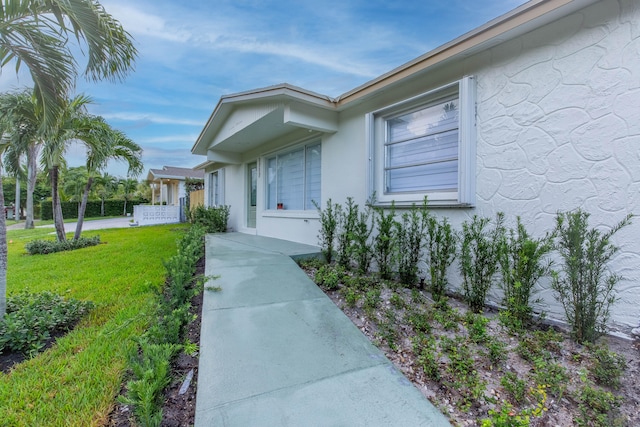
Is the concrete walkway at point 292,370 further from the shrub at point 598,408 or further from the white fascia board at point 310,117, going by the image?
the white fascia board at point 310,117

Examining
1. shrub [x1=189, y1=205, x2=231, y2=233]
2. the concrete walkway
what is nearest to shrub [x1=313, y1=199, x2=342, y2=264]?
the concrete walkway

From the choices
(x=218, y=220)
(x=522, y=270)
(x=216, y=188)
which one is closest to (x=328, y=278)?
(x=522, y=270)

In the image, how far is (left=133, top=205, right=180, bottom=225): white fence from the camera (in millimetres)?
16578

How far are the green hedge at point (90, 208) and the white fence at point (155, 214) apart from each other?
1381 cm

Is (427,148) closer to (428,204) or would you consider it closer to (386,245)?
(428,204)

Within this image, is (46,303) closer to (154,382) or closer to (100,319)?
(100,319)

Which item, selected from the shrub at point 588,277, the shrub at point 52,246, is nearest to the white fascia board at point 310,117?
the shrub at point 588,277

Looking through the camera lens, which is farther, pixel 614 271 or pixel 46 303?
pixel 46 303

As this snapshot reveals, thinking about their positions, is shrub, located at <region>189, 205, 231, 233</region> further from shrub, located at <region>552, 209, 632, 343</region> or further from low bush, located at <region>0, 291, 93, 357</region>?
shrub, located at <region>552, 209, 632, 343</region>

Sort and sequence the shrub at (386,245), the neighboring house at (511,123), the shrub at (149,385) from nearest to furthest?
the shrub at (149,385), the neighboring house at (511,123), the shrub at (386,245)

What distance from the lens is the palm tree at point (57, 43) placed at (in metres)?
2.88

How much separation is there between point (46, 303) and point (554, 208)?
5.69 metres

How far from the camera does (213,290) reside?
3.48 metres

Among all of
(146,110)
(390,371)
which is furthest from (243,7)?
(146,110)
